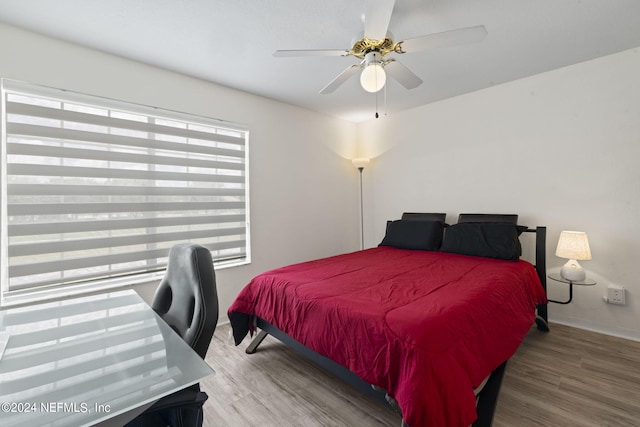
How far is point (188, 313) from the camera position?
3.80 ft

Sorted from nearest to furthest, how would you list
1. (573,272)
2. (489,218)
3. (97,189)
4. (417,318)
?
(417,318)
(97,189)
(573,272)
(489,218)

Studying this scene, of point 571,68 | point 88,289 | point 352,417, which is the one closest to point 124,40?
point 88,289

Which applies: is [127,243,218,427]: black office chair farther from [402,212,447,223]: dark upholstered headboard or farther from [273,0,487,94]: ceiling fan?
[402,212,447,223]: dark upholstered headboard

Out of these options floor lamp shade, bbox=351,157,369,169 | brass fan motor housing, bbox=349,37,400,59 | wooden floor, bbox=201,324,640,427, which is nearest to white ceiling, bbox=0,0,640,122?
brass fan motor housing, bbox=349,37,400,59

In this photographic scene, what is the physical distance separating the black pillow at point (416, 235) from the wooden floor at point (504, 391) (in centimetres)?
119

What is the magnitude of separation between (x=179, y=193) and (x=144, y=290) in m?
0.92

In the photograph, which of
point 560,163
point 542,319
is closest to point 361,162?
point 560,163

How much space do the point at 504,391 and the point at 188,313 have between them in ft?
6.37

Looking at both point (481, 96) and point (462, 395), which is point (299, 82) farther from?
point (462, 395)

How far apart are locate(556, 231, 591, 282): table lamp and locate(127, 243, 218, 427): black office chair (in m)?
2.84

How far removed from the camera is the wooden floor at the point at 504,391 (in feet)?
5.08

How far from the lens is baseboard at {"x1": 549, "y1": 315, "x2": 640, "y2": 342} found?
2400 mm

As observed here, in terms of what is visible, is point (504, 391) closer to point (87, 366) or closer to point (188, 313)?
point (188, 313)

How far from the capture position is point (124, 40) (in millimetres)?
2133
